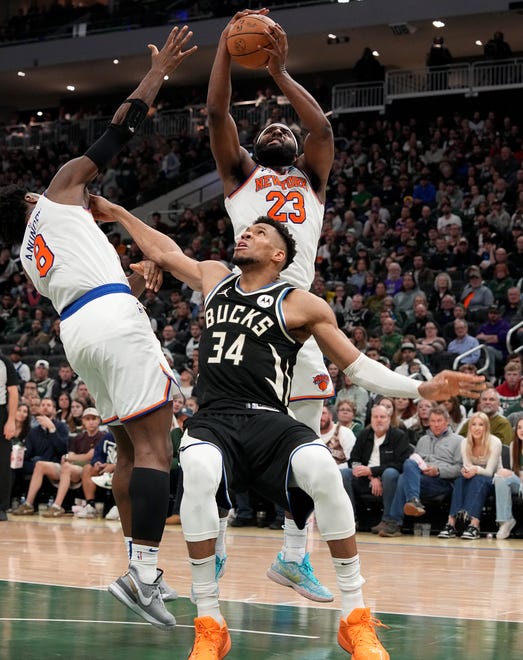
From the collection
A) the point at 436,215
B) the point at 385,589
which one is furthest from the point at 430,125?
the point at 385,589

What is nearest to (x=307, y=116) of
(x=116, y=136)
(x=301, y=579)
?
(x=116, y=136)

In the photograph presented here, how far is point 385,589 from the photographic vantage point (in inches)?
267

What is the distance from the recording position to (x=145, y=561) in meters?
4.92

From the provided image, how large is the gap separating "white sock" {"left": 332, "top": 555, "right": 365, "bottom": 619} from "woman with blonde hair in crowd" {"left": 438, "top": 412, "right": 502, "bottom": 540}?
20.5 feet

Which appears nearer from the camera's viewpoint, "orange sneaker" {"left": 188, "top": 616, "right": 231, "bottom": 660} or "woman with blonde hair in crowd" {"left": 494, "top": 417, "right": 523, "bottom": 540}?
"orange sneaker" {"left": 188, "top": 616, "right": 231, "bottom": 660}

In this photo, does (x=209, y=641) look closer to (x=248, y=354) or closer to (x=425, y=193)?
(x=248, y=354)

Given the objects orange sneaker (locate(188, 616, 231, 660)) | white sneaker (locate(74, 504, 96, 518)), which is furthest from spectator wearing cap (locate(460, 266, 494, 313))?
orange sneaker (locate(188, 616, 231, 660))

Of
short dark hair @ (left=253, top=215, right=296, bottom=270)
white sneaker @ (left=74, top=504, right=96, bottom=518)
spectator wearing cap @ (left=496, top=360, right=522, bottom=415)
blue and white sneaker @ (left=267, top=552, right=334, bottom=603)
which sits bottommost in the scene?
white sneaker @ (left=74, top=504, right=96, bottom=518)

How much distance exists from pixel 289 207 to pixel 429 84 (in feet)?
63.5

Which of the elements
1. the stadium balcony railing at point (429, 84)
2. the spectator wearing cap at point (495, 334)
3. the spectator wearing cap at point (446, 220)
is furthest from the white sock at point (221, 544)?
the stadium balcony railing at point (429, 84)

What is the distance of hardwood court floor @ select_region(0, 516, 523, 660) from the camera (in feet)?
15.6

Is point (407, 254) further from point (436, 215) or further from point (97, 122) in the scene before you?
point (97, 122)

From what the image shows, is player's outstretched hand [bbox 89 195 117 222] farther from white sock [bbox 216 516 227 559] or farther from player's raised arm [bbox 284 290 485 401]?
white sock [bbox 216 516 227 559]

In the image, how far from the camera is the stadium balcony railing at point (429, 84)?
2330 cm
